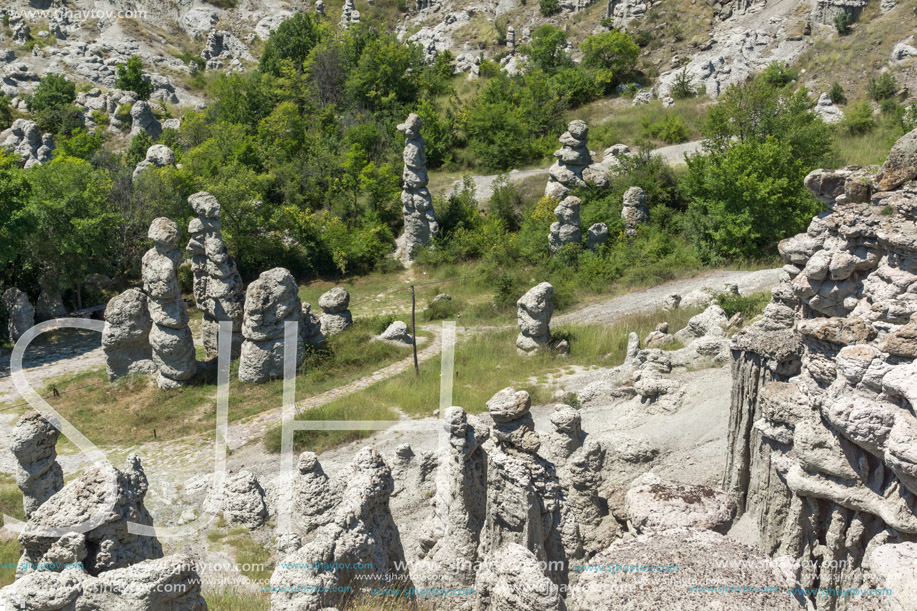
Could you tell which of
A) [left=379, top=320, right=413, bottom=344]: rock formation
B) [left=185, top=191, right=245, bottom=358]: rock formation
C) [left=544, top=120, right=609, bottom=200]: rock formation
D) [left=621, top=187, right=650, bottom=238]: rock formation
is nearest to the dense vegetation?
[left=621, top=187, right=650, bottom=238]: rock formation

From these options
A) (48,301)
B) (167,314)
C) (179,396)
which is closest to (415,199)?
(167,314)

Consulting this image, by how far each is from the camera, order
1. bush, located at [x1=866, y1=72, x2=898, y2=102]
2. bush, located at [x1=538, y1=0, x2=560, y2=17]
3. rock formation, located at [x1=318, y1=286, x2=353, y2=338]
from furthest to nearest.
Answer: bush, located at [x1=538, y1=0, x2=560, y2=17] → bush, located at [x1=866, y1=72, x2=898, y2=102] → rock formation, located at [x1=318, y1=286, x2=353, y2=338]

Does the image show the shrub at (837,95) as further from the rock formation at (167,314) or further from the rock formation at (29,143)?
the rock formation at (29,143)

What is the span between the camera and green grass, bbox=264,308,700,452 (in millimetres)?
15578

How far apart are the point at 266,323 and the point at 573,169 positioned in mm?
15541

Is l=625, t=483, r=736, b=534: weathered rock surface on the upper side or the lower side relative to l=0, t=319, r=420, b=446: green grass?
upper

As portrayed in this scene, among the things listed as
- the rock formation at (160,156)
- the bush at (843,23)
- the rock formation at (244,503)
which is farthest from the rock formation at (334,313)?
the bush at (843,23)

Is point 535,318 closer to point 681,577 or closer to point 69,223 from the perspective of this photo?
point 681,577

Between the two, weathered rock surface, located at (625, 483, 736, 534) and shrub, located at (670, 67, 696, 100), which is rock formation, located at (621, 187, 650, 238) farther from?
weathered rock surface, located at (625, 483, 736, 534)

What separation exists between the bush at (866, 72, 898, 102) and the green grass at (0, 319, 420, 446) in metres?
23.3

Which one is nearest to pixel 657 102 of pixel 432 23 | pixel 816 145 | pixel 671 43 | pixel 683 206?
pixel 671 43

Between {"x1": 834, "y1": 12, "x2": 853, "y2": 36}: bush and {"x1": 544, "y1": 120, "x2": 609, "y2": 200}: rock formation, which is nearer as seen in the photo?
{"x1": 544, "y1": 120, "x2": 609, "y2": 200}: rock formation

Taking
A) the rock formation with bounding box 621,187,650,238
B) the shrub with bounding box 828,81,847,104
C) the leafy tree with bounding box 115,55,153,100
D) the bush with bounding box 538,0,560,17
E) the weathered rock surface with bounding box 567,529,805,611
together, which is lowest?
the weathered rock surface with bounding box 567,529,805,611

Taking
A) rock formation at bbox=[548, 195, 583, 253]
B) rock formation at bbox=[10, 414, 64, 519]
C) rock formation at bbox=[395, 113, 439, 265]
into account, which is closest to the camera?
rock formation at bbox=[10, 414, 64, 519]
